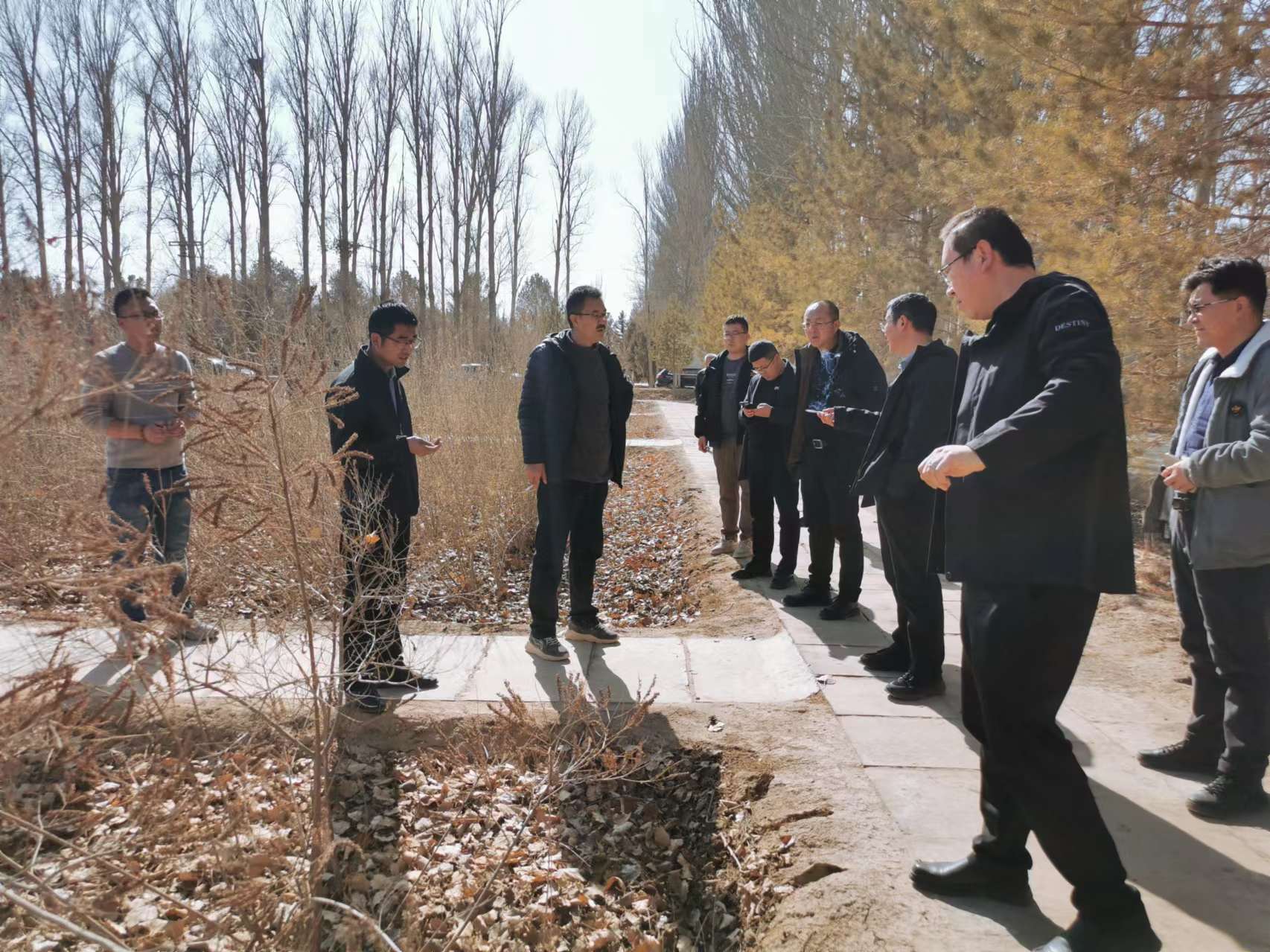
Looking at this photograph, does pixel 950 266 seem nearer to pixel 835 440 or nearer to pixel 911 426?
pixel 911 426

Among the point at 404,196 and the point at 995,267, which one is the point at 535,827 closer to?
the point at 995,267

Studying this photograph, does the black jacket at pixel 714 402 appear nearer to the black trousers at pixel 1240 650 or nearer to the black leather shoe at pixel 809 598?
the black leather shoe at pixel 809 598

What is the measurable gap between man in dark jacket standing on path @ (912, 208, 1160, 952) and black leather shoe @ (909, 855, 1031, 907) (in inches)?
10.7

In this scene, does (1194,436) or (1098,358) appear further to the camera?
(1194,436)

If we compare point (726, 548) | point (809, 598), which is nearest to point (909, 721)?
point (809, 598)

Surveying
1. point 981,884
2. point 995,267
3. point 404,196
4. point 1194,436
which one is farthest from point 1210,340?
point 404,196

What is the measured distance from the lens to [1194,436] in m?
3.10

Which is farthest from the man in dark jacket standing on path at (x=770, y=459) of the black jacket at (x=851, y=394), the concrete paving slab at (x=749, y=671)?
the concrete paving slab at (x=749, y=671)

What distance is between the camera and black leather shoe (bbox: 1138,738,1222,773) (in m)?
3.04

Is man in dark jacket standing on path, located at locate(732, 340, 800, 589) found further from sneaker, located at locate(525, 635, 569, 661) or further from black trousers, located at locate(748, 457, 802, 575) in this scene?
sneaker, located at locate(525, 635, 569, 661)

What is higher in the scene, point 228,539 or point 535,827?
point 228,539

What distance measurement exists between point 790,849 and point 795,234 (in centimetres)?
1955

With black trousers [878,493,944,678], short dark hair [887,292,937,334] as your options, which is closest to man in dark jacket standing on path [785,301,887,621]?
short dark hair [887,292,937,334]

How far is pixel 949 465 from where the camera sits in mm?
1948
